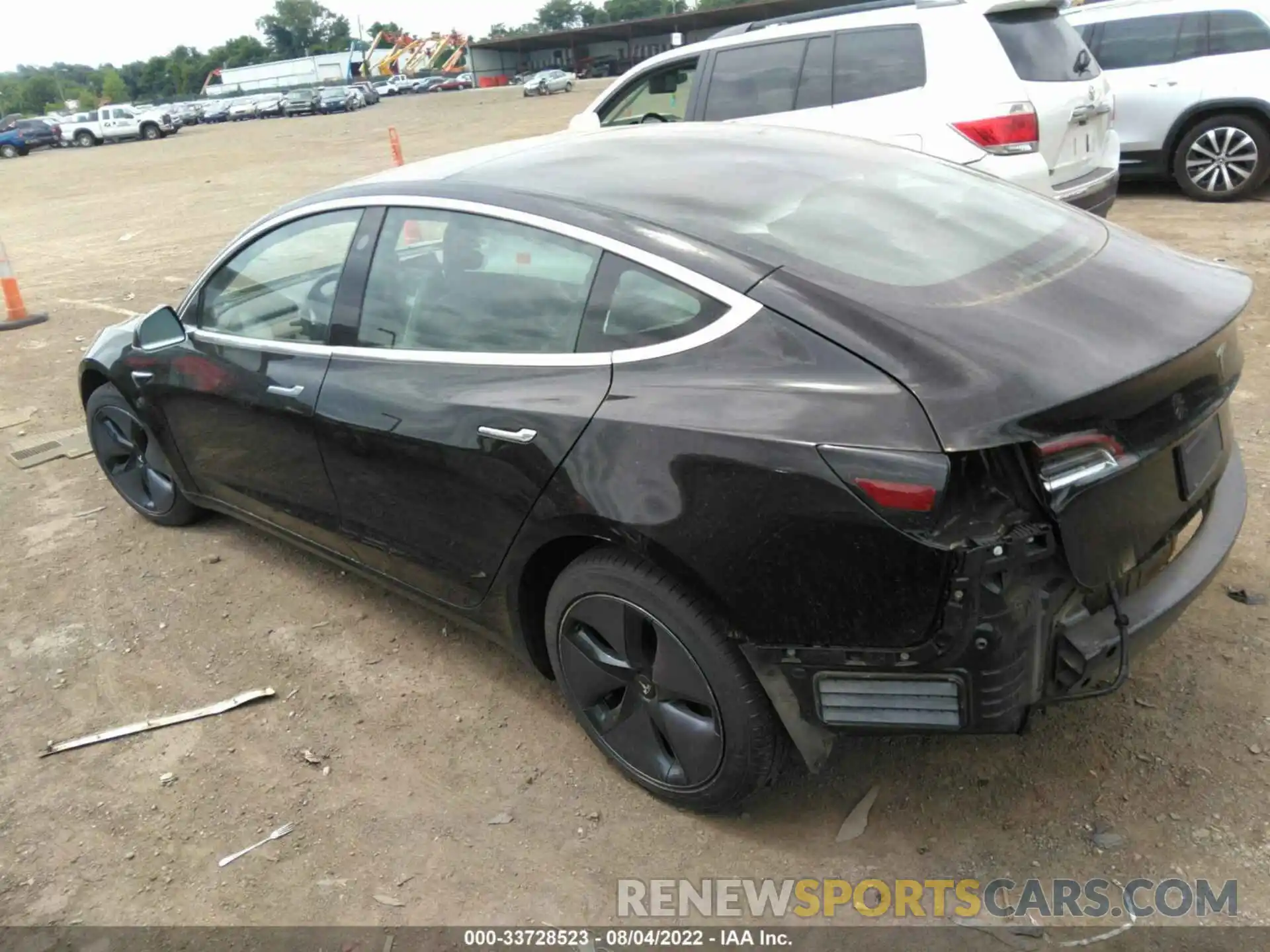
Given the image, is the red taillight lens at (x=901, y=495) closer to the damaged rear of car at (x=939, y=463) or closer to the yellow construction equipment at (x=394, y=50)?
the damaged rear of car at (x=939, y=463)

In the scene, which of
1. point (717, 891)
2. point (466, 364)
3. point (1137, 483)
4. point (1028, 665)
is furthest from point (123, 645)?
point (1137, 483)

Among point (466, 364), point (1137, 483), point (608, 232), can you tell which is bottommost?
point (1137, 483)

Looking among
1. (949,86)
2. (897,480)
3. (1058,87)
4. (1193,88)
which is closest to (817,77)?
(949,86)

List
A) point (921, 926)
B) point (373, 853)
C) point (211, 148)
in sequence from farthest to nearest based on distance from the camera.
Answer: point (211, 148) < point (373, 853) < point (921, 926)

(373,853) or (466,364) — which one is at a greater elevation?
(466,364)

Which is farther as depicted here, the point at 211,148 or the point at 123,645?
the point at 211,148

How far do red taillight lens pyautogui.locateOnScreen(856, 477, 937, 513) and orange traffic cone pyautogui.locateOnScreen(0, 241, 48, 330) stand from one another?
9.56 metres

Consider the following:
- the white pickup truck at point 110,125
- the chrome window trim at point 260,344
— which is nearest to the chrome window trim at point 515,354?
the chrome window trim at point 260,344

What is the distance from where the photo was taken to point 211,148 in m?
32.1

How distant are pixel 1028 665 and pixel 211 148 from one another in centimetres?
3524

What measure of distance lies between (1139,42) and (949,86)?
4.38 metres

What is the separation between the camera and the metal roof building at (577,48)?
78.4m

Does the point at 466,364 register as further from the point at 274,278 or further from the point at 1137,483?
the point at 1137,483

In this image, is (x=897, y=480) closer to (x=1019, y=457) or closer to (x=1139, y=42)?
(x=1019, y=457)
